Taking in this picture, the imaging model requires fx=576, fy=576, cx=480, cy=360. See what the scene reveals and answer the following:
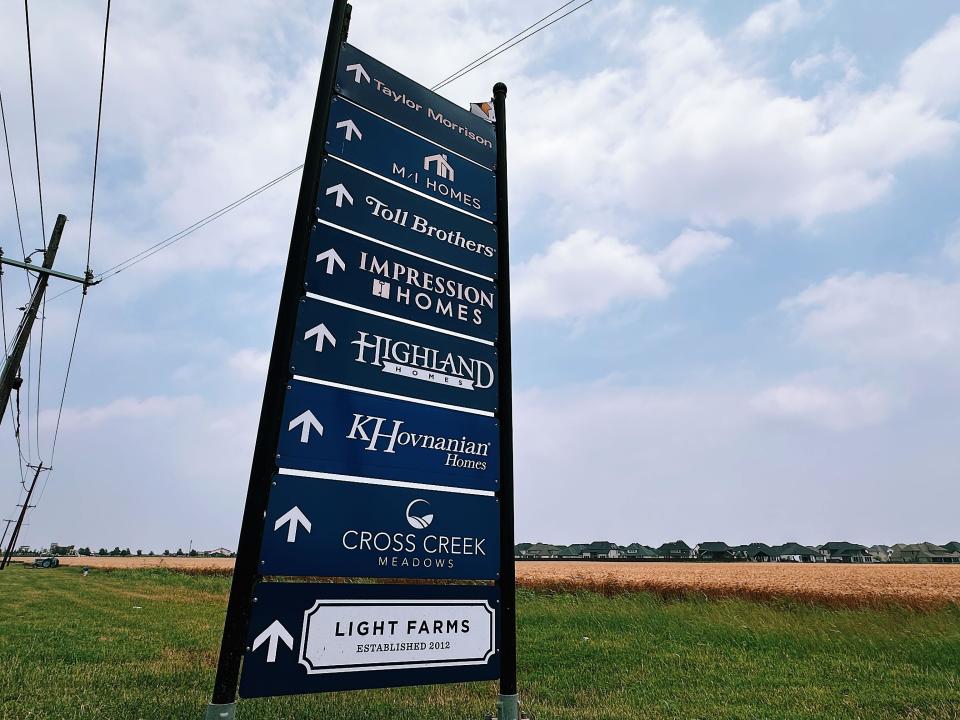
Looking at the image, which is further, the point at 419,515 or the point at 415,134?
the point at 415,134

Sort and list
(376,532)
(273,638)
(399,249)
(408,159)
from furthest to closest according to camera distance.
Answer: (408,159), (399,249), (376,532), (273,638)

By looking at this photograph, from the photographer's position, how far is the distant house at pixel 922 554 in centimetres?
11644

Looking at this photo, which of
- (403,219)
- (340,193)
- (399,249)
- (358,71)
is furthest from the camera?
(358,71)

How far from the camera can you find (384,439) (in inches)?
159

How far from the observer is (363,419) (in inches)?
156

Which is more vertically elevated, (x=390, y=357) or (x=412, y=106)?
(x=412, y=106)

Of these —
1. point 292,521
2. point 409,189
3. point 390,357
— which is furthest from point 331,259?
point 292,521

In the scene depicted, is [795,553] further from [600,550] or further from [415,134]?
[415,134]

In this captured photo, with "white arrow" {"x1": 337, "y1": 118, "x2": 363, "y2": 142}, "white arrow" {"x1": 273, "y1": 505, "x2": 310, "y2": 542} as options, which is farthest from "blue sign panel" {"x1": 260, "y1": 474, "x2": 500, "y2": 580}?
"white arrow" {"x1": 337, "y1": 118, "x2": 363, "y2": 142}

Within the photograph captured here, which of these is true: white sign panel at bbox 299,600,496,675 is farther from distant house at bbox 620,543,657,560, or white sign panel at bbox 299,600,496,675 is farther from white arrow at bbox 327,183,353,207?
distant house at bbox 620,543,657,560

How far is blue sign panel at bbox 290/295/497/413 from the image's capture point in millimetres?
3949

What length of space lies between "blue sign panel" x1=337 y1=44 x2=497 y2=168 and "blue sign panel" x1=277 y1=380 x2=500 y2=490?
8.75 ft

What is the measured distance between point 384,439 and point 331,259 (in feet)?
4.53

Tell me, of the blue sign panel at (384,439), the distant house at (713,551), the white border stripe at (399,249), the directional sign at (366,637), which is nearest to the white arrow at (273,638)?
the directional sign at (366,637)
